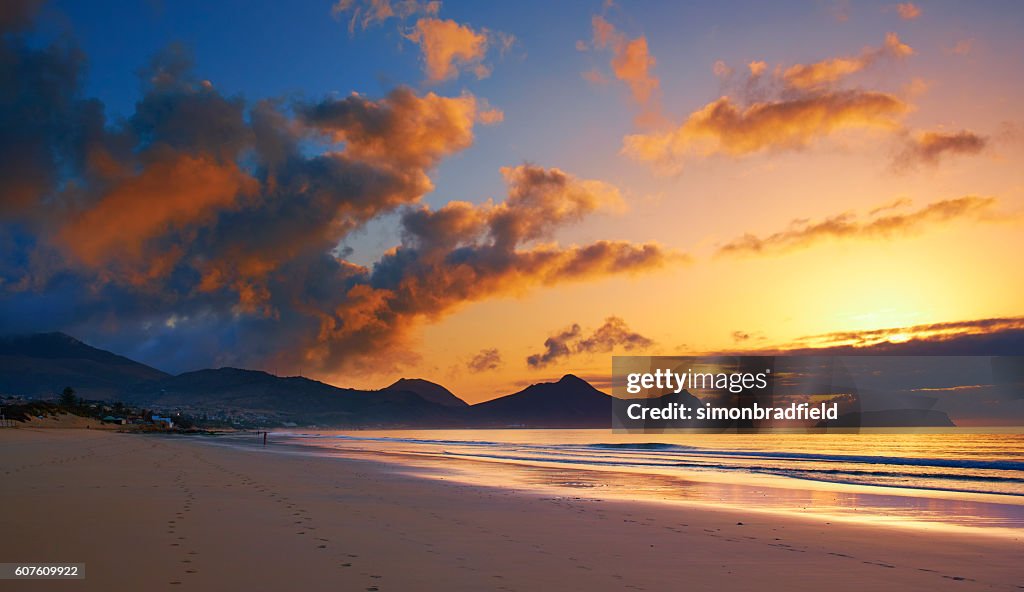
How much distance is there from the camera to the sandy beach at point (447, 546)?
33.8ft

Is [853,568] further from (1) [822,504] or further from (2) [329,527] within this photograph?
(1) [822,504]

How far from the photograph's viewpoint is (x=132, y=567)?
33.5ft

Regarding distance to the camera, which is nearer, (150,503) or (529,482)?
(150,503)

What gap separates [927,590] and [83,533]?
14.2 meters

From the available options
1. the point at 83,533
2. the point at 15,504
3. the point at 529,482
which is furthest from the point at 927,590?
the point at 529,482

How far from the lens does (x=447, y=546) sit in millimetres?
13242

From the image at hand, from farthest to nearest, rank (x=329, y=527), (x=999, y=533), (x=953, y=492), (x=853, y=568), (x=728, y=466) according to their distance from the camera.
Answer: (x=728, y=466) < (x=953, y=492) < (x=999, y=533) < (x=329, y=527) < (x=853, y=568)

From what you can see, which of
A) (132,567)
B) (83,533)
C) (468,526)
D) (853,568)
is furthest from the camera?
(468,526)

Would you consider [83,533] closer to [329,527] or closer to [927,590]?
[329,527]

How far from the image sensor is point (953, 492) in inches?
1296

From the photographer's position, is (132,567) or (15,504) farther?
(15,504)

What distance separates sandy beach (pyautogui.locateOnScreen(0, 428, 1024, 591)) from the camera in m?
10.3

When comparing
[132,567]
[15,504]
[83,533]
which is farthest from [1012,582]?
[15,504]

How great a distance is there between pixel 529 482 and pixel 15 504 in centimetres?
2126
